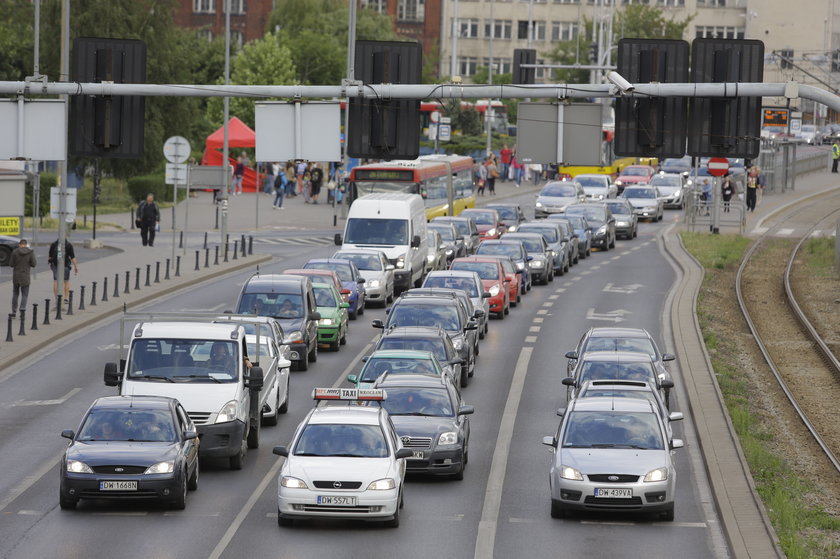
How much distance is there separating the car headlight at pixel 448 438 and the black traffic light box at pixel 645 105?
4725mm

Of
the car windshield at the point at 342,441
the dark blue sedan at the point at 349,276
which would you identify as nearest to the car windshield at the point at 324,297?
the dark blue sedan at the point at 349,276

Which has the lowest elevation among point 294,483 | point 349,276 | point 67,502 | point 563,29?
point 67,502

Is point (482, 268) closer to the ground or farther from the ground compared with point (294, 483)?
farther from the ground

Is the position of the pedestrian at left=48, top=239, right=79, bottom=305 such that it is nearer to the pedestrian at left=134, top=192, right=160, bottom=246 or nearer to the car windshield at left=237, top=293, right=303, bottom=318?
the car windshield at left=237, top=293, right=303, bottom=318

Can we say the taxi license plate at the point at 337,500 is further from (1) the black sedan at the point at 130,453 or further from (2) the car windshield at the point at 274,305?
(2) the car windshield at the point at 274,305

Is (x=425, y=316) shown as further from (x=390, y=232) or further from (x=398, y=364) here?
(x=390, y=232)

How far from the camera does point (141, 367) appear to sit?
23922 millimetres

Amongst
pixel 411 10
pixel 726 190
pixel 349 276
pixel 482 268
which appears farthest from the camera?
pixel 411 10

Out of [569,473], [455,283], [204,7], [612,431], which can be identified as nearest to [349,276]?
[455,283]

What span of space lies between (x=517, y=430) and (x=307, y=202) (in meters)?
55.3

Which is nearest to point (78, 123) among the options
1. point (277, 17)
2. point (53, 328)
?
point (53, 328)

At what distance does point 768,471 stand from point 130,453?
978 centimetres

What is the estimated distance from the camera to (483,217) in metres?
59.8

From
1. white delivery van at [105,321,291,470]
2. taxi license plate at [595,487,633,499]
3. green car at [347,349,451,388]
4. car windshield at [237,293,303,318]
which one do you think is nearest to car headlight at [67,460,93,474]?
white delivery van at [105,321,291,470]
